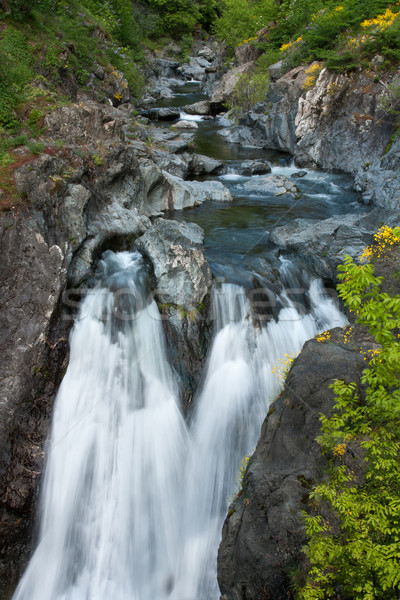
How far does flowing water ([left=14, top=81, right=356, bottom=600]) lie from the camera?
614cm

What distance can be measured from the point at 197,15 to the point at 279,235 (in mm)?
57398

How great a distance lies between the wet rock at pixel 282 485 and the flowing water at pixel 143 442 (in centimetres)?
140

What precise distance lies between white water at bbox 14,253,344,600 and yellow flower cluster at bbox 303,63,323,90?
16.9 metres

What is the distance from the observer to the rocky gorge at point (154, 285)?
15.1 ft

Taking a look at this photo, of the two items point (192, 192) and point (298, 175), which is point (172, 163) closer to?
point (192, 192)

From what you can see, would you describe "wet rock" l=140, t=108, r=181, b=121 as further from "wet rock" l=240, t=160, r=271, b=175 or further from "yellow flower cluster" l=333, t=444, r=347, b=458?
"yellow flower cluster" l=333, t=444, r=347, b=458

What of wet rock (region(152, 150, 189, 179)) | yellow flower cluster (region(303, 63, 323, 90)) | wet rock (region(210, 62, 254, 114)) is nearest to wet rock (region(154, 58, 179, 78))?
wet rock (region(210, 62, 254, 114))

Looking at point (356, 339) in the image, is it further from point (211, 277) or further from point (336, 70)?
point (336, 70)

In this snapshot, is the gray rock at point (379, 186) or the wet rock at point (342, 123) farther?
the wet rock at point (342, 123)

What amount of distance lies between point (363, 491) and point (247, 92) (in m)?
28.7

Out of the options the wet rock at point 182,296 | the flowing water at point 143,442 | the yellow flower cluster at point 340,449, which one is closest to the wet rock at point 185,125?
the wet rock at point 182,296

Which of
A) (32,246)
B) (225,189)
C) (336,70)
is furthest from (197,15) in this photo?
(32,246)

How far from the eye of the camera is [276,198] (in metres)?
15.7

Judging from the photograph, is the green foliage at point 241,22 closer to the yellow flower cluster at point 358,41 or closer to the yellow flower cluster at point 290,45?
the yellow flower cluster at point 290,45
